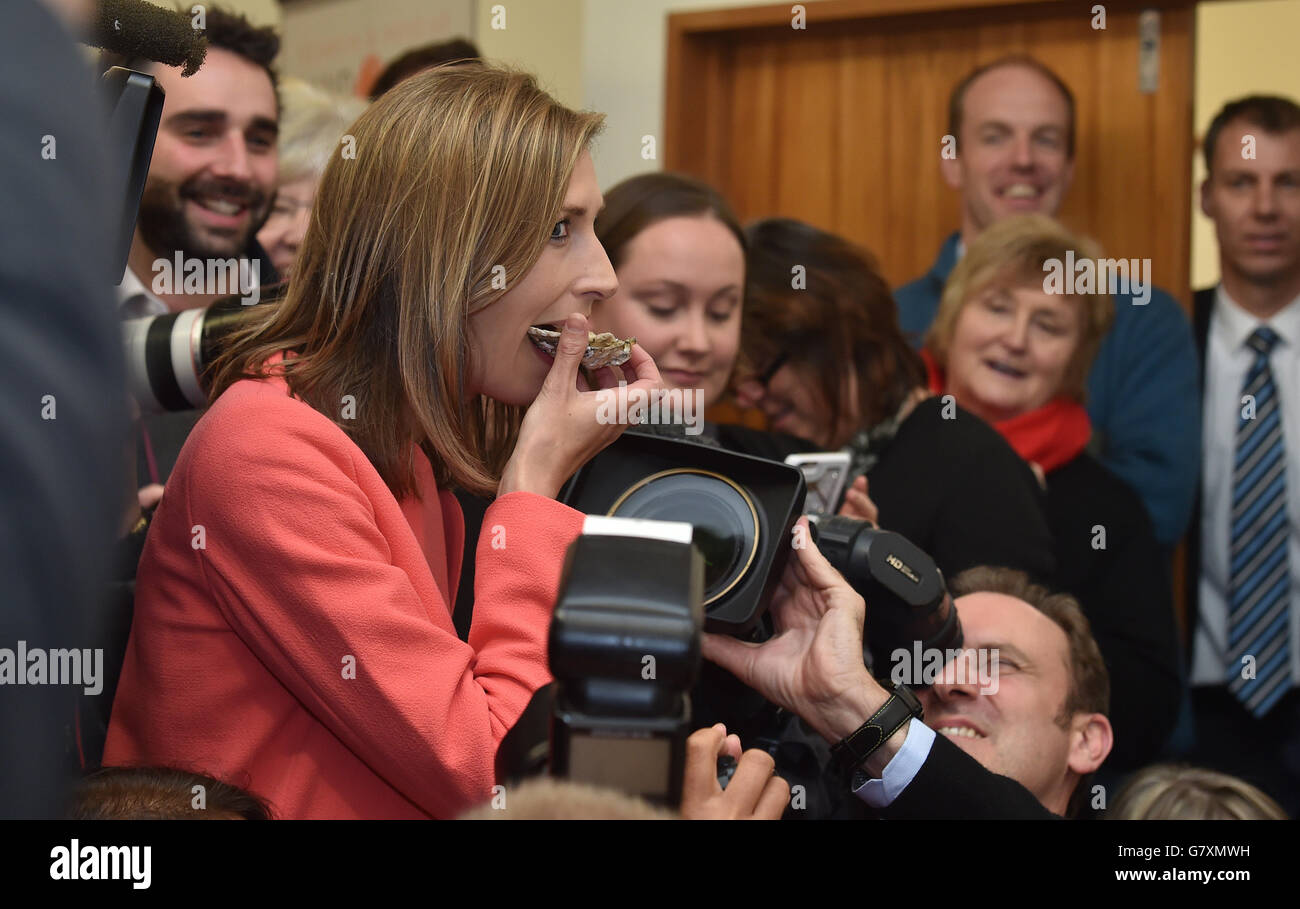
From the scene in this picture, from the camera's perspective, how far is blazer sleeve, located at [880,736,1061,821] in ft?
3.97

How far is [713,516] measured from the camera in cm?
117

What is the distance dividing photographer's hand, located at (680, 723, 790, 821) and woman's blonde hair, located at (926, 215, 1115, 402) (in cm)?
140

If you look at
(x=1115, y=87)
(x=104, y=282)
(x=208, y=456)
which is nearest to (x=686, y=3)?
(x=1115, y=87)

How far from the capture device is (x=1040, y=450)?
2.24 metres

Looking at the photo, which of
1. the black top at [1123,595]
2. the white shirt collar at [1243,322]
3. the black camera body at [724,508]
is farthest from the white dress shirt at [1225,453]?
the black camera body at [724,508]

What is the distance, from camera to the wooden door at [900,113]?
3.10 metres

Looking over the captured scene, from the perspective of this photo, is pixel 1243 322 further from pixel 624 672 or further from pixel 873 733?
pixel 624 672

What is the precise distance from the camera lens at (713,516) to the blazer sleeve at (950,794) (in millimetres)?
250

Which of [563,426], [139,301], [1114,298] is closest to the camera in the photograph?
[563,426]

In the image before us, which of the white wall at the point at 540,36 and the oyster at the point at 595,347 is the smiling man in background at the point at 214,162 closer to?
→ the oyster at the point at 595,347

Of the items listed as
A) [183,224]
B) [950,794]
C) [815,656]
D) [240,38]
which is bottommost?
[950,794]

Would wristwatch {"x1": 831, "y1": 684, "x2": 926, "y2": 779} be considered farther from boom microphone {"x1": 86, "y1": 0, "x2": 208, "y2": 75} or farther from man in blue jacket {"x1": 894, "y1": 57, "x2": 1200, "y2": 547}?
man in blue jacket {"x1": 894, "y1": 57, "x2": 1200, "y2": 547}

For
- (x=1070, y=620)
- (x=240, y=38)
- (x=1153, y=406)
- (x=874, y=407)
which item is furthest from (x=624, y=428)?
(x=1153, y=406)

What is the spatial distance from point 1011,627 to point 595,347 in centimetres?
69
